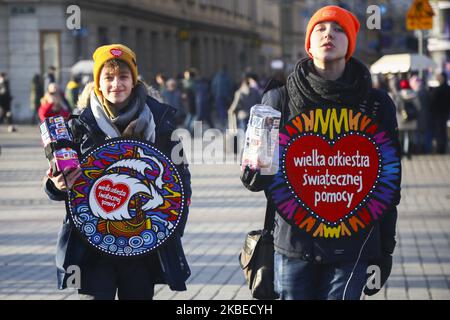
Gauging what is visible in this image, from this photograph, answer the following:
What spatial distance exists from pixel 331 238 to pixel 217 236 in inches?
256

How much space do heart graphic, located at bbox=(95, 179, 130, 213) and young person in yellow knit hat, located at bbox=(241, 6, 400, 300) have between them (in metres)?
0.71

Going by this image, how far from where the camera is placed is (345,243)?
5105 mm

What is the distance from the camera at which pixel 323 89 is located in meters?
5.07

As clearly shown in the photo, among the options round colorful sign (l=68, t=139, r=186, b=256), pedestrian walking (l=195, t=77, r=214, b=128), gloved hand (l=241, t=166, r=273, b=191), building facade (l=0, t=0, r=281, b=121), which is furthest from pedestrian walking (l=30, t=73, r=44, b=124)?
gloved hand (l=241, t=166, r=273, b=191)

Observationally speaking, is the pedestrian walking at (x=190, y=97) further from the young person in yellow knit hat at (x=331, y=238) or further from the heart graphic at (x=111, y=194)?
the young person in yellow knit hat at (x=331, y=238)

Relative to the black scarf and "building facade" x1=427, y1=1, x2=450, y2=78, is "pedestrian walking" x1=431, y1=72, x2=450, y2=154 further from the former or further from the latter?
"building facade" x1=427, y1=1, x2=450, y2=78

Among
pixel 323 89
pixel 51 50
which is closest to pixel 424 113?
pixel 323 89

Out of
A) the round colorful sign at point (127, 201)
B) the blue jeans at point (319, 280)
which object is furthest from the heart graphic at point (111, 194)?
the blue jeans at point (319, 280)

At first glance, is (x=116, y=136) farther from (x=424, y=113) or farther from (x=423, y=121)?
(x=424, y=113)

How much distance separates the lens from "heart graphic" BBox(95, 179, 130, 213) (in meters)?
5.40

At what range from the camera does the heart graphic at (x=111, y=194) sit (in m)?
5.40

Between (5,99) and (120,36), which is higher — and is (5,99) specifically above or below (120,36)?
below

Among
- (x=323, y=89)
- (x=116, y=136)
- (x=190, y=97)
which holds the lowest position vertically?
(x=190, y=97)
